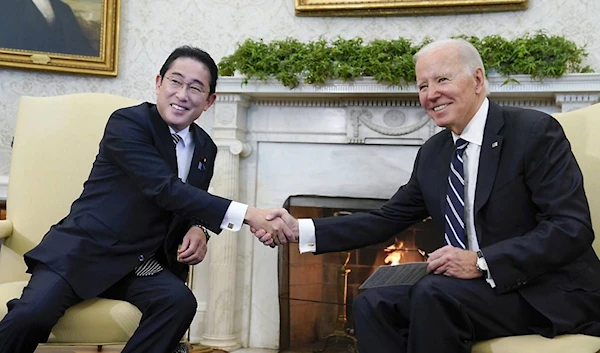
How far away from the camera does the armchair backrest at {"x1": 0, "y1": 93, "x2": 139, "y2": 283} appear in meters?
2.54

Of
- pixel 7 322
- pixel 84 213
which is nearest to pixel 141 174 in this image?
pixel 84 213

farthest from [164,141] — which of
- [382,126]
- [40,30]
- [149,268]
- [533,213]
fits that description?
[40,30]

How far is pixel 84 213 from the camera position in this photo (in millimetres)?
2197

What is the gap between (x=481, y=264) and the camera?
1.82 meters

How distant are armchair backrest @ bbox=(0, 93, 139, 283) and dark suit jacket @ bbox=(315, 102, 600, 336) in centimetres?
144

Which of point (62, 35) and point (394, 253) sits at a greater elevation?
point (62, 35)

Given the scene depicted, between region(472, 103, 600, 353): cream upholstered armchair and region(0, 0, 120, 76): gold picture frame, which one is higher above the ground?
region(0, 0, 120, 76): gold picture frame

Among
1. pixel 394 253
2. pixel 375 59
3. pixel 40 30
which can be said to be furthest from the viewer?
pixel 40 30

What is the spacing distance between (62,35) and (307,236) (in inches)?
101

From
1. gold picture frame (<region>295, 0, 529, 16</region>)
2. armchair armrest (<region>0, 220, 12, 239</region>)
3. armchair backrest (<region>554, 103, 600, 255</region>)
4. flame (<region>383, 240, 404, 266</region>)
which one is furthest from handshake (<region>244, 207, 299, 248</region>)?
gold picture frame (<region>295, 0, 529, 16</region>)

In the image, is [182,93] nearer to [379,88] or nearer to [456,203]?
[456,203]

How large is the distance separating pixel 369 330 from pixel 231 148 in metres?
1.95

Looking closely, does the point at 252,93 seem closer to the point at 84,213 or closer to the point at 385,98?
the point at 385,98

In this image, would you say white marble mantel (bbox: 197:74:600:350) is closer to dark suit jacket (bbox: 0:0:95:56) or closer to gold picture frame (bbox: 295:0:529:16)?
gold picture frame (bbox: 295:0:529:16)
